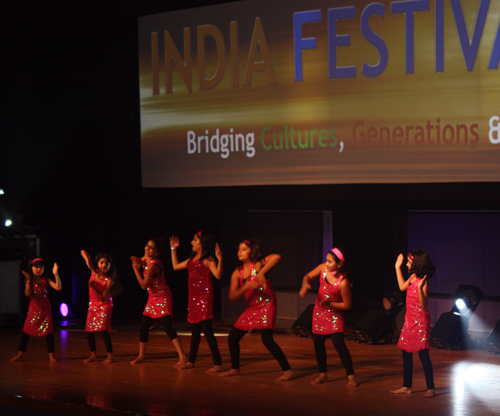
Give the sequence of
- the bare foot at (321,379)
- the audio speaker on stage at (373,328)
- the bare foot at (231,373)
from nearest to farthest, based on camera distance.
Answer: the bare foot at (321,379), the bare foot at (231,373), the audio speaker on stage at (373,328)

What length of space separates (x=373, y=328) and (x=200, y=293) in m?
2.53

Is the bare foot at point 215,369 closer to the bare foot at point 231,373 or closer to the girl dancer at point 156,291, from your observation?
the bare foot at point 231,373

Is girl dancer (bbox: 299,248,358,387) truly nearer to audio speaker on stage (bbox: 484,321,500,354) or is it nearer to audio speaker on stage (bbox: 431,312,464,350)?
audio speaker on stage (bbox: 431,312,464,350)

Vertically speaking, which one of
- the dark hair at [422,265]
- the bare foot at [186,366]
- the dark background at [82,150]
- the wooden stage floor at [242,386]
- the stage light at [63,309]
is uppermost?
the dark background at [82,150]

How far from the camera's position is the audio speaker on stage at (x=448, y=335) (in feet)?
25.2

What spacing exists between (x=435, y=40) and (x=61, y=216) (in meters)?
6.00

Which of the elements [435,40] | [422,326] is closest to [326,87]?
[435,40]

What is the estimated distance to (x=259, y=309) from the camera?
6137 millimetres

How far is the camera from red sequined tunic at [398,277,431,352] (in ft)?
18.2

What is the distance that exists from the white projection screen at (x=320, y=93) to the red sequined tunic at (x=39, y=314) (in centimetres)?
256

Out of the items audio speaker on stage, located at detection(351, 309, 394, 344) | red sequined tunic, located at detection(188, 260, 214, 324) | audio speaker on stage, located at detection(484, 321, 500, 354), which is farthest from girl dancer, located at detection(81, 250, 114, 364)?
audio speaker on stage, located at detection(484, 321, 500, 354)

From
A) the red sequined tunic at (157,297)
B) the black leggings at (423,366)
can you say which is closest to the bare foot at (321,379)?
the black leggings at (423,366)

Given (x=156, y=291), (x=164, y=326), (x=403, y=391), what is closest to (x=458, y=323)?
(x=403, y=391)

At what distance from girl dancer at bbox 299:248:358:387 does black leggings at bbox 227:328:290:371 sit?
370mm
